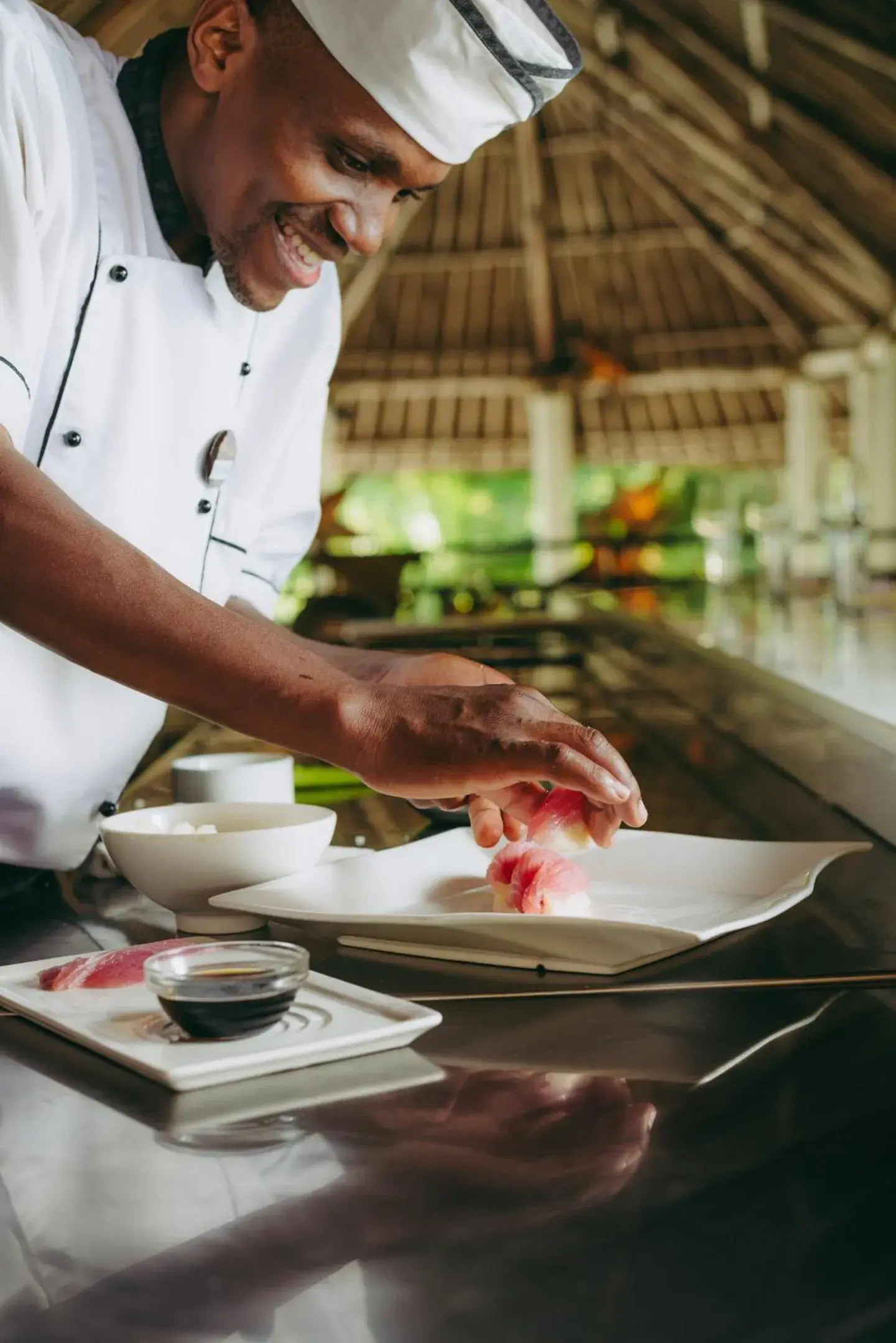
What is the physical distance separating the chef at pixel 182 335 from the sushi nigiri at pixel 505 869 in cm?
4

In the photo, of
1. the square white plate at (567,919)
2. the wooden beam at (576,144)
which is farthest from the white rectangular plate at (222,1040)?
the wooden beam at (576,144)

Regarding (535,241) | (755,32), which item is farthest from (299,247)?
(535,241)

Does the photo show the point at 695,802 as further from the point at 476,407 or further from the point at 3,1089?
the point at 476,407

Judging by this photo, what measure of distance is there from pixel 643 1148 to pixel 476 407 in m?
12.4

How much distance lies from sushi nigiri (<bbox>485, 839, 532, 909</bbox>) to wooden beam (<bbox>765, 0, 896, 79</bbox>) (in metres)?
5.55

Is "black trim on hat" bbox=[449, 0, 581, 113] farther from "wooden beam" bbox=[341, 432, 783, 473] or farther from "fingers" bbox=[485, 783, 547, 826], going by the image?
"wooden beam" bbox=[341, 432, 783, 473]

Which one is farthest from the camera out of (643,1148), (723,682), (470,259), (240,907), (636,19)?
(470,259)

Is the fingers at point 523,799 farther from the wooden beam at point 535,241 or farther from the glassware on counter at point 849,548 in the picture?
the wooden beam at point 535,241

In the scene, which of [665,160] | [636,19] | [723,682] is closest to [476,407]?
[665,160]

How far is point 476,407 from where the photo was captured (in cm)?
1282

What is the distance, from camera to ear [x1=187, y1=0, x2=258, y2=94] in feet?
4.58

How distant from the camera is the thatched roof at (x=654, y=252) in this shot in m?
7.16

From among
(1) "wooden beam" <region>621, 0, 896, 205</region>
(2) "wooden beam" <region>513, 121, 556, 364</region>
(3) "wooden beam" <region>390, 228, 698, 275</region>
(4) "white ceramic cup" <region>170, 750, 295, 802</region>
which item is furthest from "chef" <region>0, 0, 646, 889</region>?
(3) "wooden beam" <region>390, 228, 698, 275</region>

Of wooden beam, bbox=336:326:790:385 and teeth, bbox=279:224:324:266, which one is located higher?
wooden beam, bbox=336:326:790:385
